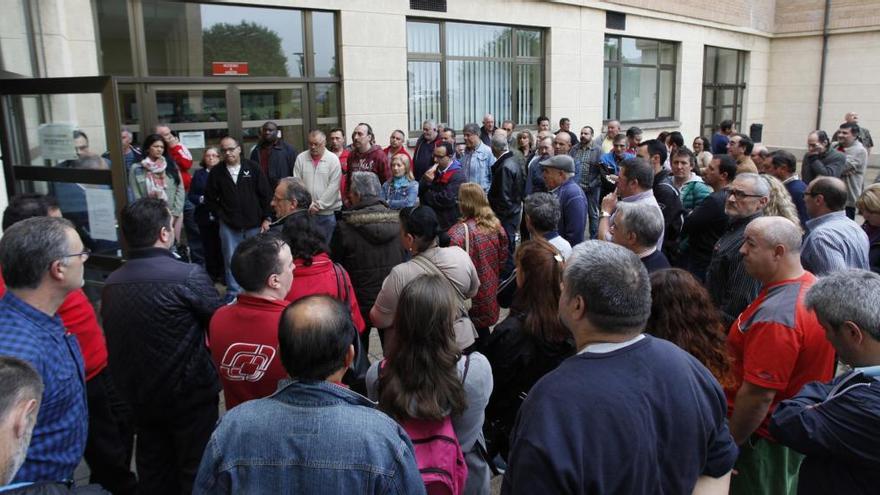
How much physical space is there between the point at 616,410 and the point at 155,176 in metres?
6.66

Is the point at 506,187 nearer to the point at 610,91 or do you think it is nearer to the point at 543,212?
the point at 543,212

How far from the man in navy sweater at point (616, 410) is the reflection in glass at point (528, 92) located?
12.3 meters

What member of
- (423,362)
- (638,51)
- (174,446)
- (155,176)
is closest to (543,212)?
(423,362)

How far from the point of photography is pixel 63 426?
2.52m

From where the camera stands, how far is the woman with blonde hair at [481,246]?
4594 mm

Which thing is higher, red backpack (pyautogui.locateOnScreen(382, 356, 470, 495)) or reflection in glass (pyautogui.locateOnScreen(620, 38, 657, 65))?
reflection in glass (pyautogui.locateOnScreen(620, 38, 657, 65))

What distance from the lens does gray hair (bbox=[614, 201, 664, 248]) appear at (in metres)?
3.59

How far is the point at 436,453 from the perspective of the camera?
2402 mm

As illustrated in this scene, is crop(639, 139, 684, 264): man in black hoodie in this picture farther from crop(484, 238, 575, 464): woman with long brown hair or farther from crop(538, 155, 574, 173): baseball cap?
crop(484, 238, 575, 464): woman with long brown hair

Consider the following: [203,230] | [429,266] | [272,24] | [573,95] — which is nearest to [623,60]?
[573,95]

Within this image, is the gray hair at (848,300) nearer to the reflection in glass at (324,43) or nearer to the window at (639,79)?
the reflection in glass at (324,43)

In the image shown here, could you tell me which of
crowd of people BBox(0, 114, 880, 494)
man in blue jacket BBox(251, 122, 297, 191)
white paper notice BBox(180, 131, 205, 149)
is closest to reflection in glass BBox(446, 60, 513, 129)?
man in blue jacket BBox(251, 122, 297, 191)

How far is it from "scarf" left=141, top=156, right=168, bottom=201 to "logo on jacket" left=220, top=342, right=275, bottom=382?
4.87 metres

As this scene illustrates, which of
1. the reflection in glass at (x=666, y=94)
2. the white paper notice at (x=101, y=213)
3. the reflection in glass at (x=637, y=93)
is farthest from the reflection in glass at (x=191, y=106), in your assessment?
the reflection in glass at (x=666, y=94)
